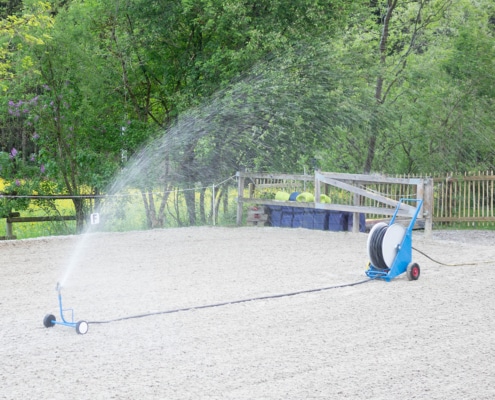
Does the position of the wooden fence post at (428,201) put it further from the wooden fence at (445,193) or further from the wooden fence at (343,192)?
the wooden fence at (445,193)

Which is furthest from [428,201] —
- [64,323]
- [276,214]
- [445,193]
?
[64,323]

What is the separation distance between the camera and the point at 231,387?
19.1 ft

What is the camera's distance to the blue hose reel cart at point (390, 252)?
1077cm

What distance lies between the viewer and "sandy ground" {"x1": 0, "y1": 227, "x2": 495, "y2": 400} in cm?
591

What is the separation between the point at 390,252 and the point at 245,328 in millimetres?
3715

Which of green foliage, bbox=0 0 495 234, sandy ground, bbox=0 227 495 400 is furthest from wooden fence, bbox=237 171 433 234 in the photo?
sandy ground, bbox=0 227 495 400

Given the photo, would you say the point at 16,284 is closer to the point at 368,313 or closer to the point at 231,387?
the point at 368,313

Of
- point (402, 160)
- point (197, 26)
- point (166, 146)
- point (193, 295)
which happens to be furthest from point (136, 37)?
point (193, 295)

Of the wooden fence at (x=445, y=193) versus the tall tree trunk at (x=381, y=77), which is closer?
the wooden fence at (x=445, y=193)

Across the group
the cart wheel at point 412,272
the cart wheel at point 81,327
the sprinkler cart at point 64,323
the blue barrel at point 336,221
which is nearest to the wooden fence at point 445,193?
the blue barrel at point 336,221

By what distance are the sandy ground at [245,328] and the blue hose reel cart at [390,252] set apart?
Answer: 23 cm

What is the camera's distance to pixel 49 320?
782 centimetres

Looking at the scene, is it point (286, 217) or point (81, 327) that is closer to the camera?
point (81, 327)

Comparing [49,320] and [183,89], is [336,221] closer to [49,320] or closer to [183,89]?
[183,89]
